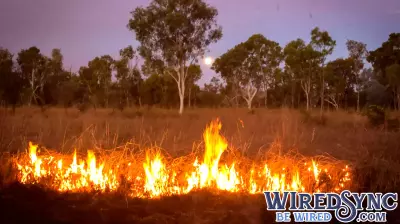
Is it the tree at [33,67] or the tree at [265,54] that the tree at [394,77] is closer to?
the tree at [265,54]

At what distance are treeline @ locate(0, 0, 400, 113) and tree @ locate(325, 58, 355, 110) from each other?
93 mm

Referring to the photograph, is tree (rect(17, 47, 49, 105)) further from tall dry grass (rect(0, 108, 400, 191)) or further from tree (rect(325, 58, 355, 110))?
tree (rect(325, 58, 355, 110))

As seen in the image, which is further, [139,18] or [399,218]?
[139,18]

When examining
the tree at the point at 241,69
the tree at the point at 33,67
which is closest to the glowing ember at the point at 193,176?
the tree at the point at 241,69

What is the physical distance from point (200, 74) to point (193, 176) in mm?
34208

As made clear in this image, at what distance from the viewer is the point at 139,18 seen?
80.8ft

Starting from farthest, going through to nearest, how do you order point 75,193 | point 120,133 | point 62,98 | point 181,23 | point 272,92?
point 272,92
point 62,98
point 181,23
point 120,133
point 75,193

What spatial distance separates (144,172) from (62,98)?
1144 inches

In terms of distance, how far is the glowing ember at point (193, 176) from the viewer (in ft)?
18.4

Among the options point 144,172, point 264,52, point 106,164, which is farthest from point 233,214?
point 264,52

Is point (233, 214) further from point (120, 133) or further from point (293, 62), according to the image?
point (293, 62)

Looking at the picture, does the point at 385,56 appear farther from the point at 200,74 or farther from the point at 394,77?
the point at 200,74

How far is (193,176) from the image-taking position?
5.85 m

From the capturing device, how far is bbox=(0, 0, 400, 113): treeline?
2498cm
